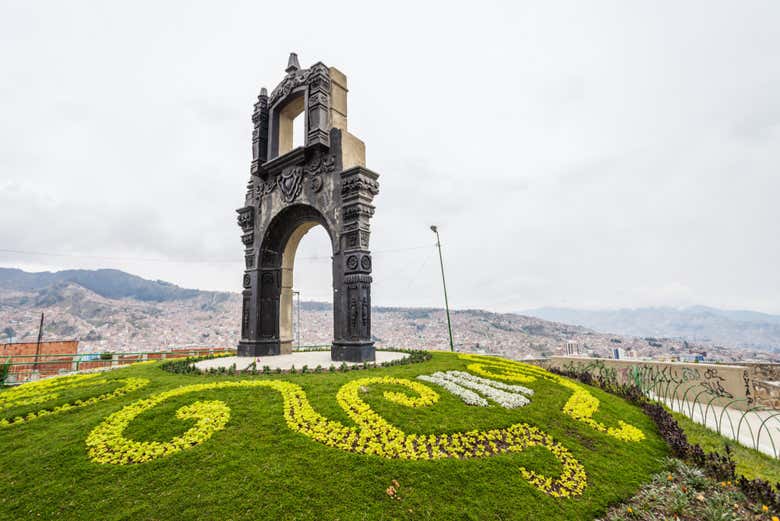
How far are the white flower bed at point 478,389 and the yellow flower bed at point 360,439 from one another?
0.96 metres

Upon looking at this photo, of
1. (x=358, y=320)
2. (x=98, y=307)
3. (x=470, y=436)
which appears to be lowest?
(x=470, y=436)

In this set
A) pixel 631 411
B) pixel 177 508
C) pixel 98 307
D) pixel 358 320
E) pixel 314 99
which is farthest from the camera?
pixel 98 307

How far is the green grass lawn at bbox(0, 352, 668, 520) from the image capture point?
4578mm

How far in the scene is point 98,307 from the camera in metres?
73.9

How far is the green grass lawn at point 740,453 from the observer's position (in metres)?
6.57

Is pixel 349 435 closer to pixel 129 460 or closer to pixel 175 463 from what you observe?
pixel 175 463

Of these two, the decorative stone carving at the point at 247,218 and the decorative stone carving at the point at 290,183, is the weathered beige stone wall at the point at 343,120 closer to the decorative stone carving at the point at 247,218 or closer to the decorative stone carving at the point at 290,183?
the decorative stone carving at the point at 290,183

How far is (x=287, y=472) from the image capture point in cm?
513

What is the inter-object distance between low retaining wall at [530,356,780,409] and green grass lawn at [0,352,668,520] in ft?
25.3

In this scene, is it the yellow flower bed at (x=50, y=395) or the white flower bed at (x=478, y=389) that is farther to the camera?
the white flower bed at (x=478, y=389)

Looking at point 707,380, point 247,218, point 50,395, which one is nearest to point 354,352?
point 50,395

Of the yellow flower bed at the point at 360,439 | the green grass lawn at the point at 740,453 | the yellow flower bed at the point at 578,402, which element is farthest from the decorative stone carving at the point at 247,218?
the green grass lawn at the point at 740,453

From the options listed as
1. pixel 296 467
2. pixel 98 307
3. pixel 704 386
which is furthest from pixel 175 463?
pixel 98 307

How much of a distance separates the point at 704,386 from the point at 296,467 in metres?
15.6
